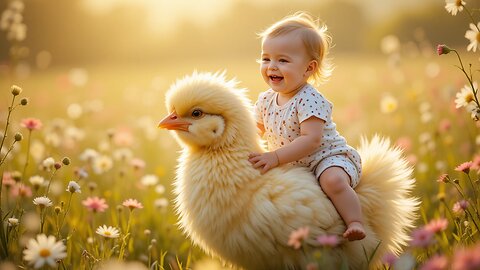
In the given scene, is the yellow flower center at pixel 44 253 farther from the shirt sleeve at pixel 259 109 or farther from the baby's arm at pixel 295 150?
the shirt sleeve at pixel 259 109

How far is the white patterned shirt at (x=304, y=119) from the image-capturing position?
9.82ft

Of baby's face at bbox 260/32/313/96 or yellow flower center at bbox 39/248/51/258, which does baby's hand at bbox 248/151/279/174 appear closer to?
baby's face at bbox 260/32/313/96

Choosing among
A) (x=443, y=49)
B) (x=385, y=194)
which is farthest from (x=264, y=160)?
(x=443, y=49)

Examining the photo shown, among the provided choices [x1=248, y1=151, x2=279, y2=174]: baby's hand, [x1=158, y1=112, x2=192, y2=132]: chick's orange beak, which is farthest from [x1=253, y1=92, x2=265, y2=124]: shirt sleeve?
[x1=158, y1=112, x2=192, y2=132]: chick's orange beak

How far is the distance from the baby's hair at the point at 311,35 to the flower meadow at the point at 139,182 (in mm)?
631

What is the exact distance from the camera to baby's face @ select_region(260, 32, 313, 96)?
301 centimetres

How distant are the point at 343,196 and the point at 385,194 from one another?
35 cm

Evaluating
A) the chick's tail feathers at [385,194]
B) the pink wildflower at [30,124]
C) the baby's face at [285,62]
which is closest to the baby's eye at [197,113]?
the baby's face at [285,62]

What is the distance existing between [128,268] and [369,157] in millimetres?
1528

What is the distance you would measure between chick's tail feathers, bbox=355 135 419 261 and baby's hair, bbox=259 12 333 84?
1.80 ft

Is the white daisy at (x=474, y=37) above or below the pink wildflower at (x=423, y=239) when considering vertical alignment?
above

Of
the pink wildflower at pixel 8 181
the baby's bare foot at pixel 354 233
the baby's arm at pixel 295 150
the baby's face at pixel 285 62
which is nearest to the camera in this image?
the baby's bare foot at pixel 354 233

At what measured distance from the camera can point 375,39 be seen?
41438 millimetres

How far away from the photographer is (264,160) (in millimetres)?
2904
